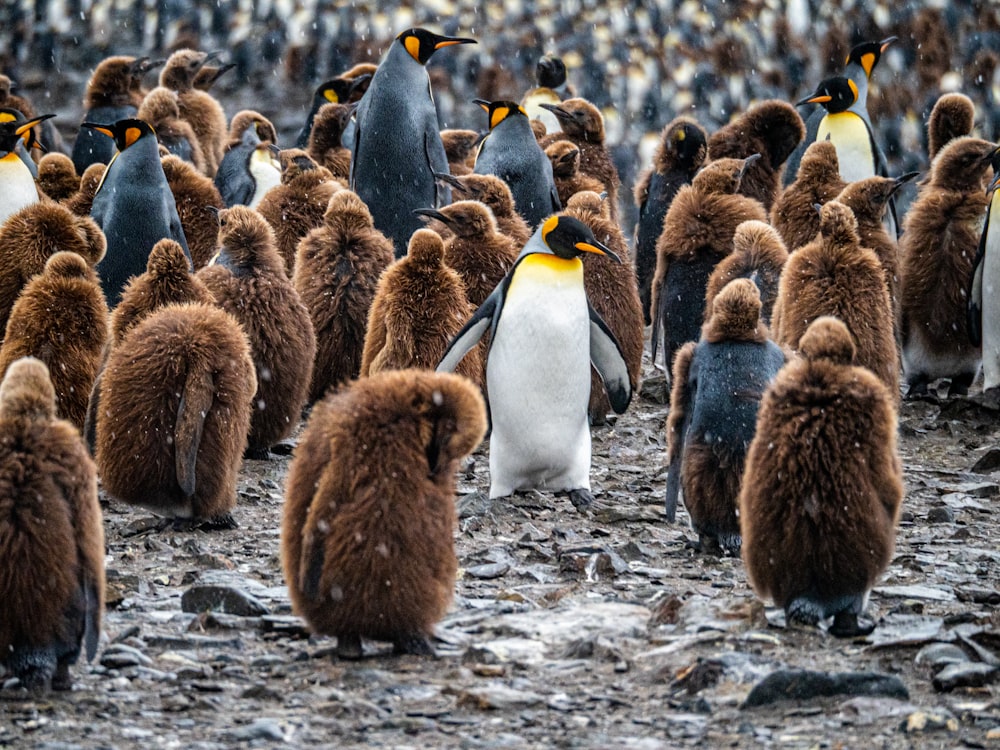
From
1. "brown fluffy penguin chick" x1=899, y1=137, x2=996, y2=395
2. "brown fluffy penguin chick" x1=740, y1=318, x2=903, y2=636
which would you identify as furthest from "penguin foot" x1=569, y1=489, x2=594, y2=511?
"brown fluffy penguin chick" x1=899, y1=137, x2=996, y2=395

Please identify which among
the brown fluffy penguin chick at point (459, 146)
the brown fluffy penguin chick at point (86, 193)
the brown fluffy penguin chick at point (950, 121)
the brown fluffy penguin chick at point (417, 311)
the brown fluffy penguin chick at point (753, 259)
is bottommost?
the brown fluffy penguin chick at point (417, 311)

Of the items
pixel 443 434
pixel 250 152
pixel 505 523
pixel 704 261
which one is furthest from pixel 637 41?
pixel 443 434

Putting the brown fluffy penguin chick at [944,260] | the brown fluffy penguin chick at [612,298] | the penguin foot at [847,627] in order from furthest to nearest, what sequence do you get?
the brown fluffy penguin chick at [944,260], the brown fluffy penguin chick at [612,298], the penguin foot at [847,627]

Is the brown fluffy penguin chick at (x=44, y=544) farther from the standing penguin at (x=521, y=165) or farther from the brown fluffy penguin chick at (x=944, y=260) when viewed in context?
the standing penguin at (x=521, y=165)

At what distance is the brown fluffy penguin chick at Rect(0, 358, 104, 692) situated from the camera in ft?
11.3

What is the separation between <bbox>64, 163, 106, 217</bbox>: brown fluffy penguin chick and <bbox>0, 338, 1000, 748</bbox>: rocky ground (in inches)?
147

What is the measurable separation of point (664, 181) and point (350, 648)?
20.0 ft

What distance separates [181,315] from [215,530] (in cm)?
75

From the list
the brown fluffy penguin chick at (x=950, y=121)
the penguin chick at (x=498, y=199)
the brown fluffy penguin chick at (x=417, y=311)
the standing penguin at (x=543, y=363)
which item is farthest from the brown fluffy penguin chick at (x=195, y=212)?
the brown fluffy penguin chick at (x=950, y=121)

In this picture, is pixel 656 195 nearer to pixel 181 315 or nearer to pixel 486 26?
pixel 181 315

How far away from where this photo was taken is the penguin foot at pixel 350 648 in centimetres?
376

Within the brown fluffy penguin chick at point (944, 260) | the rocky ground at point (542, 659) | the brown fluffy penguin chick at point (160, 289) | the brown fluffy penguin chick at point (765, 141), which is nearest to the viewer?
the rocky ground at point (542, 659)

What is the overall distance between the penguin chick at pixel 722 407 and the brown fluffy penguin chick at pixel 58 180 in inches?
220

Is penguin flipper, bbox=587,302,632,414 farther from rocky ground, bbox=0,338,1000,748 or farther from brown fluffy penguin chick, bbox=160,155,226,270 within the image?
brown fluffy penguin chick, bbox=160,155,226,270
